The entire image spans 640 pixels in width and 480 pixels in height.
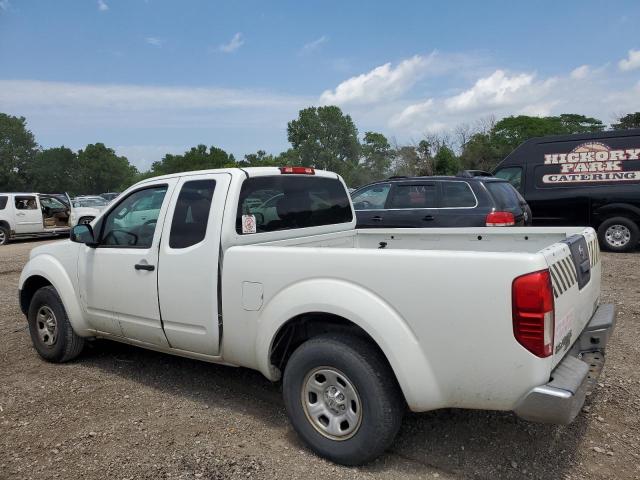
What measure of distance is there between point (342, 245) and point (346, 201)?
1.38 feet

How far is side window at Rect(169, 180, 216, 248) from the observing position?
141 inches

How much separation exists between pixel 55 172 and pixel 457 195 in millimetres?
94295

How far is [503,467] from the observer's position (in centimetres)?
290

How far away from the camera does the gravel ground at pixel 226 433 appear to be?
2920 mm

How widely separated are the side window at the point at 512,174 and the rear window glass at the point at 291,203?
7.50m

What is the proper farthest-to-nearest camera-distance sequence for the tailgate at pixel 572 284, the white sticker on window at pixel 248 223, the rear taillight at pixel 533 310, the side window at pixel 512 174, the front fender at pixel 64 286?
the side window at pixel 512 174
the front fender at pixel 64 286
the white sticker on window at pixel 248 223
the tailgate at pixel 572 284
the rear taillight at pixel 533 310

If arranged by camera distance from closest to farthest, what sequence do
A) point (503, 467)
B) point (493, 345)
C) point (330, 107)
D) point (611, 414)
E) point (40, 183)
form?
point (493, 345) < point (503, 467) < point (611, 414) < point (40, 183) < point (330, 107)

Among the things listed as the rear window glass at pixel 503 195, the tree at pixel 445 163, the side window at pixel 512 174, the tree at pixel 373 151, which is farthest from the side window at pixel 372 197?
the tree at pixel 373 151

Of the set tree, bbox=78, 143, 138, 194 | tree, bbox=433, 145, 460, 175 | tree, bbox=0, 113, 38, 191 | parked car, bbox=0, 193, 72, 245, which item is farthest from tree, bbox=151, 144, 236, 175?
parked car, bbox=0, 193, 72, 245

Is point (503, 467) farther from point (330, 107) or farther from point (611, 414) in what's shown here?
point (330, 107)

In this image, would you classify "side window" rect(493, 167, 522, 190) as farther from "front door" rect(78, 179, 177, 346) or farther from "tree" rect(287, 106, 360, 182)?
"tree" rect(287, 106, 360, 182)

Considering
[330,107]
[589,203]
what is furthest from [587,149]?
[330,107]

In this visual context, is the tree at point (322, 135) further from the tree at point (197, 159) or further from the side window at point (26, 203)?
the side window at point (26, 203)

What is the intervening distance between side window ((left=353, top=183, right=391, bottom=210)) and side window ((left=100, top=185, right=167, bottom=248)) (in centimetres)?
540
